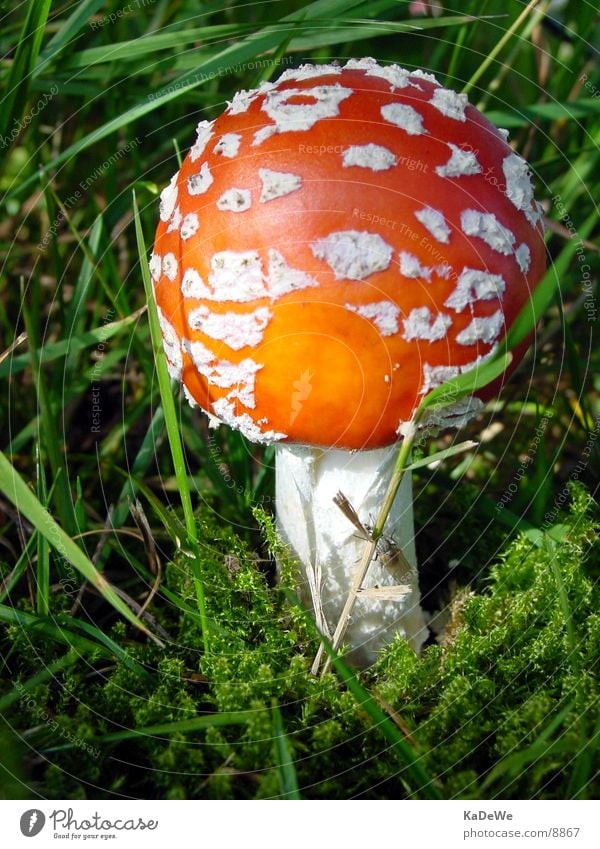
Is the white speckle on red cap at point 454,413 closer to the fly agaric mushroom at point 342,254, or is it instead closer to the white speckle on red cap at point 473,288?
the fly agaric mushroom at point 342,254

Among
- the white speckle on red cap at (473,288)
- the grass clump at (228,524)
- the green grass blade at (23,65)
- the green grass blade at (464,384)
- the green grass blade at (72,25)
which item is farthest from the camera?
the green grass blade at (72,25)

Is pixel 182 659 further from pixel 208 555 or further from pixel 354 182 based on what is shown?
pixel 354 182

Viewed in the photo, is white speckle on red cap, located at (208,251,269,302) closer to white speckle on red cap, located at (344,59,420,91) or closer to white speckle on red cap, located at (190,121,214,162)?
white speckle on red cap, located at (190,121,214,162)

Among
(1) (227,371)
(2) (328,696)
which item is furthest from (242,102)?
(2) (328,696)

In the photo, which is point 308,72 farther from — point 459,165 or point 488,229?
point 488,229

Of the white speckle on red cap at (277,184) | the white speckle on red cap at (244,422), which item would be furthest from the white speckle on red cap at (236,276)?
the white speckle on red cap at (244,422)
